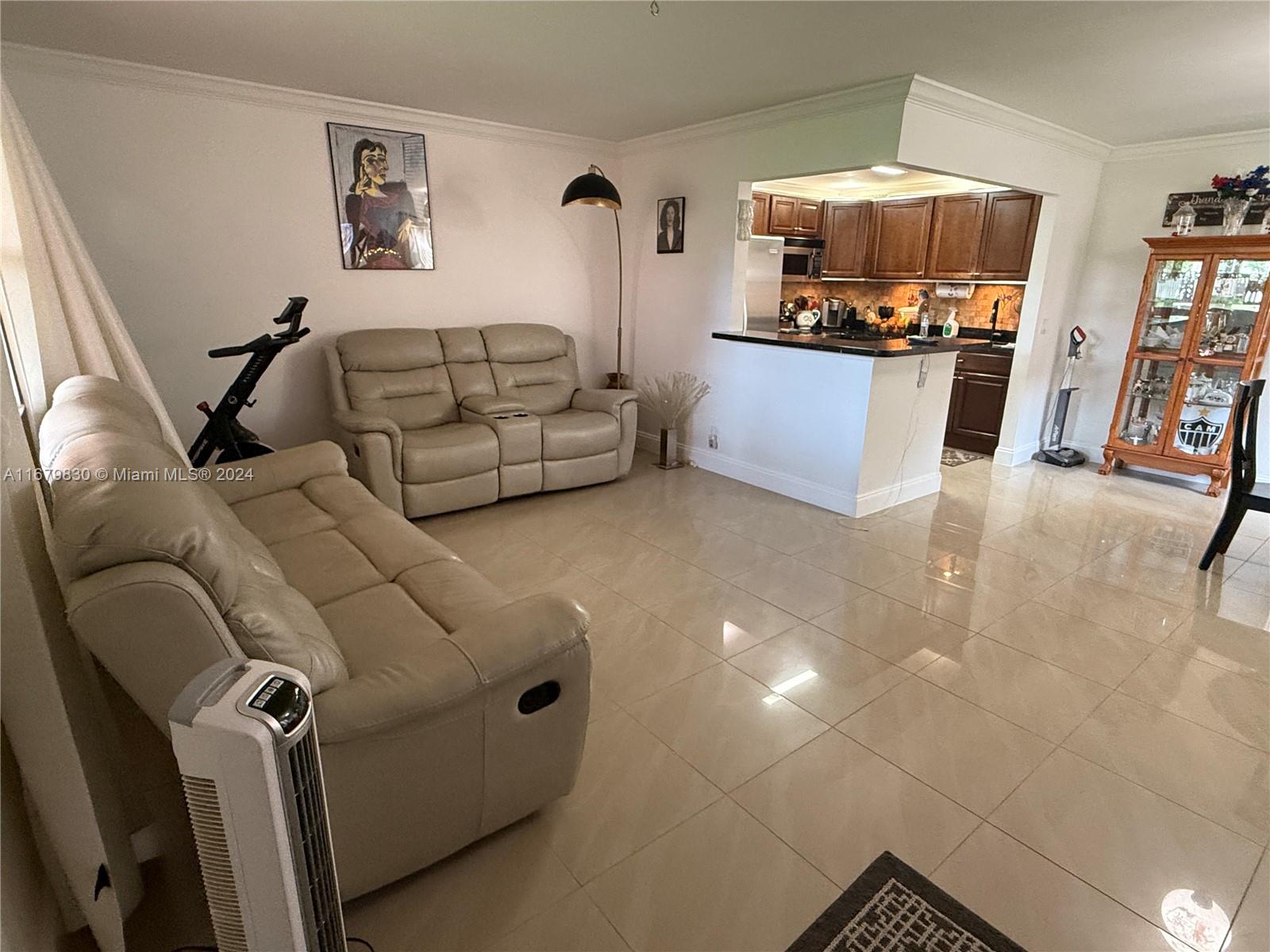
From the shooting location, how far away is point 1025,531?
3854mm

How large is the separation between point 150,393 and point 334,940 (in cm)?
277

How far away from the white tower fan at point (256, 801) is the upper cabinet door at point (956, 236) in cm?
623

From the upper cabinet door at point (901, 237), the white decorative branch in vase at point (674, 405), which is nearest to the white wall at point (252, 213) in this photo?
the white decorative branch in vase at point (674, 405)

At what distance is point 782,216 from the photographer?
6430 millimetres

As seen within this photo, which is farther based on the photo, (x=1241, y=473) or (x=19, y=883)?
(x=1241, y=473)

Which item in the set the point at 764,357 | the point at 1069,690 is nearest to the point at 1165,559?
the point at 1069,690

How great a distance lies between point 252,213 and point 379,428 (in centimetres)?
156

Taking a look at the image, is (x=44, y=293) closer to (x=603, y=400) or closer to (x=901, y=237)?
(x=603, y=400)

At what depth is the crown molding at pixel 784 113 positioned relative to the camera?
3.35 meters

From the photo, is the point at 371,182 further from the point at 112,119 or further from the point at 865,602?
the point at 865,602

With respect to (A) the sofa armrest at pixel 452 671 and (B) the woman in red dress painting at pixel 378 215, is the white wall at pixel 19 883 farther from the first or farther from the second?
(B) the woman in red dress painting at pixel 378 215

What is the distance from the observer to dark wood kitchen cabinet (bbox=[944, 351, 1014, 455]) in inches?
209

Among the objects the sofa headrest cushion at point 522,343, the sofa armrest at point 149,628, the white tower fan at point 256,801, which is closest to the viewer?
the white tower fan at point 256,801

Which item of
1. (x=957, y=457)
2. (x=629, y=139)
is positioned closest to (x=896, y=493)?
(x=957, y=457)
